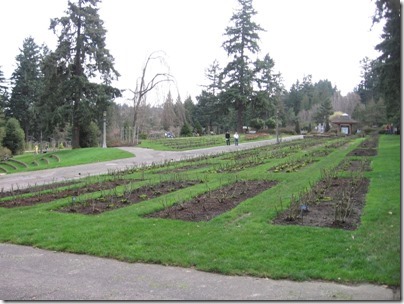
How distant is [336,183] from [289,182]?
1466 millimetres

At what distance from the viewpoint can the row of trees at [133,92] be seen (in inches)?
1050

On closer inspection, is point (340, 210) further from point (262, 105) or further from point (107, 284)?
point (262, 105)

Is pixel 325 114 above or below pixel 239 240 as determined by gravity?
above

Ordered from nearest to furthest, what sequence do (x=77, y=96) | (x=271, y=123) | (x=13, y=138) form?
1. (x=77, y=96)
2. (x=13, y=138)
3. (x=271, y=123)

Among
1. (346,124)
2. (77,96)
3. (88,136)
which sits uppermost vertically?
(77,96)

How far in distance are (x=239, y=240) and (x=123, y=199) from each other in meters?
4.79

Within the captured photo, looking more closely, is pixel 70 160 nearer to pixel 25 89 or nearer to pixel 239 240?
pixel 239 240

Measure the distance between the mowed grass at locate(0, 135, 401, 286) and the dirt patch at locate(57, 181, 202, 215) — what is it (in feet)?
1.55

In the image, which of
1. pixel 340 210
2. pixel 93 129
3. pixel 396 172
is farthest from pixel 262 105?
pixel 340 210

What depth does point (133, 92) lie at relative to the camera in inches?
1777

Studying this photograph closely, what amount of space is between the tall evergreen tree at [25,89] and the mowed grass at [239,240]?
62.7 metres

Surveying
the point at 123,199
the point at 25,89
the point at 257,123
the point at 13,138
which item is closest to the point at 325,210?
the point at 123,199

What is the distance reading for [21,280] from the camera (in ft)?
16.5

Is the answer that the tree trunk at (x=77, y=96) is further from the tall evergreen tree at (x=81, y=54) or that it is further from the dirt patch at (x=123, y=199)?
the dirt patch at (x=123, y=199)
